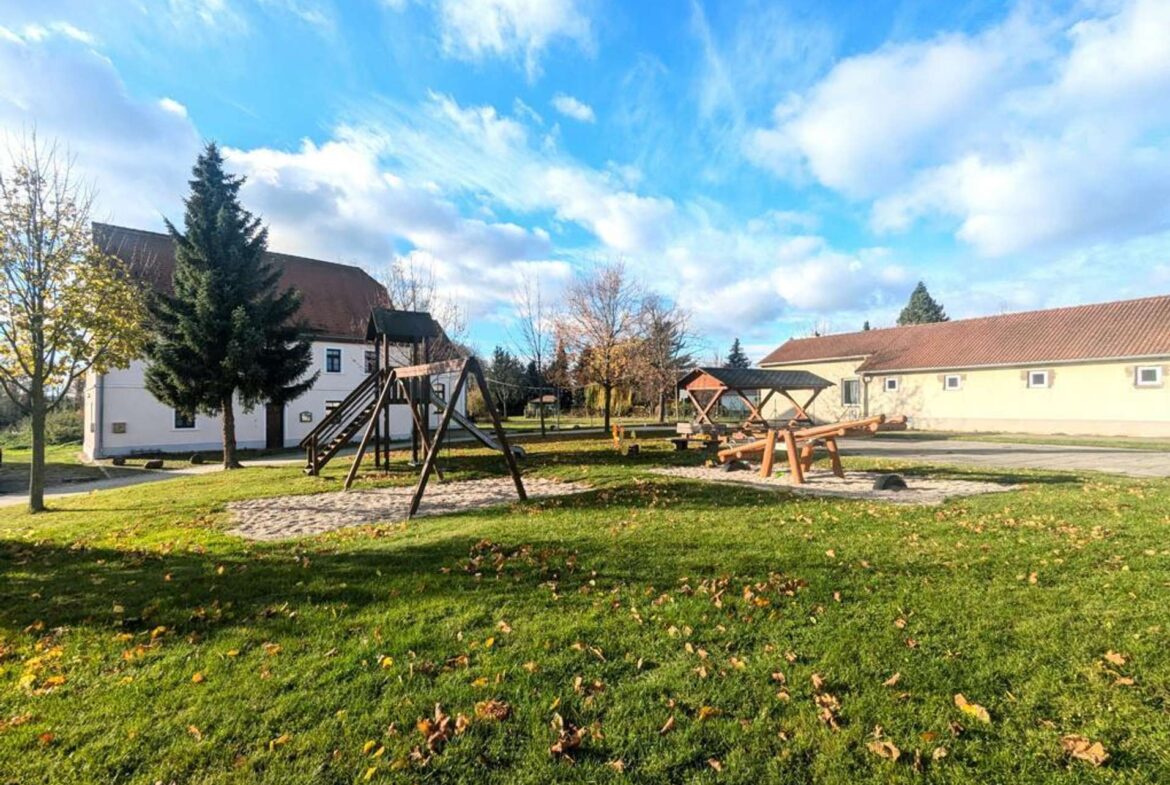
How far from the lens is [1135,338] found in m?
22.6

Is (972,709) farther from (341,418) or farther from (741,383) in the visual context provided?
(341,418)

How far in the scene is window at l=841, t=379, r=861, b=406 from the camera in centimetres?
3197

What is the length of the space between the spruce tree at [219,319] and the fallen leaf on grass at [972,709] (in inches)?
744

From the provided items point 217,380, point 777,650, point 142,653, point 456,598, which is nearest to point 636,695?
point 777,650

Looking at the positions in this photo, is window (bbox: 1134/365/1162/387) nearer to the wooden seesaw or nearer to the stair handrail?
the wooden seesaw

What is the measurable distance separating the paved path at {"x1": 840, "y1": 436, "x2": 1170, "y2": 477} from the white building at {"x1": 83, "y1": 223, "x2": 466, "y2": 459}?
1774cm

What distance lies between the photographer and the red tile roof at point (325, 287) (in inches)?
1014

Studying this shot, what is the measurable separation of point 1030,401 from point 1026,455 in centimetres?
1146

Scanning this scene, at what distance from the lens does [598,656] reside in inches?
140

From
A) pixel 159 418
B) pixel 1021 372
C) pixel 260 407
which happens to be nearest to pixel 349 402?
pixel 260 407

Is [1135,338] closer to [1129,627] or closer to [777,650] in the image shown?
[1129,627]

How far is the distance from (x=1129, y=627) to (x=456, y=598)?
4.97 m

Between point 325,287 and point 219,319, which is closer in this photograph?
point 219,319

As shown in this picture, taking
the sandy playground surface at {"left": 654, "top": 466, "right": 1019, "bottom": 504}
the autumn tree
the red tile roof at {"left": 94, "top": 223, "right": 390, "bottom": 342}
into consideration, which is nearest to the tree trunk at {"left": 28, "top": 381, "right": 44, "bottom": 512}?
the autumn tree
